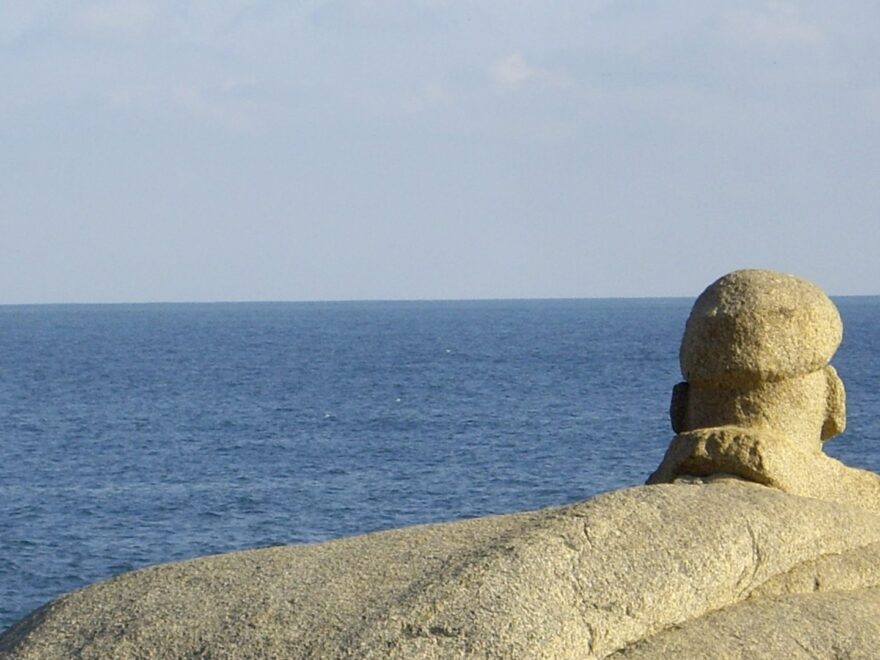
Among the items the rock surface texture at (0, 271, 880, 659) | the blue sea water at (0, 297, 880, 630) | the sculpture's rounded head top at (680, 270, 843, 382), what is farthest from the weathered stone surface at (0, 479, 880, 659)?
the blue sea water at (0, 297, 880, 630)

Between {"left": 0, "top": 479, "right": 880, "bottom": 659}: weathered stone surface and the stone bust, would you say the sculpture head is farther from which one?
{"left": 0, "top": 479, "right": 880, "bottom": 659}: weathered stone surface

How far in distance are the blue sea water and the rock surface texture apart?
15.5 metres

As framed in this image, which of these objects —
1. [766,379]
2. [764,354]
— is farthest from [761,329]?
[766,379]

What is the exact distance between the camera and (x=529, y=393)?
63.6 m

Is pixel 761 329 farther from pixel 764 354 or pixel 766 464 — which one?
pixel 766 464

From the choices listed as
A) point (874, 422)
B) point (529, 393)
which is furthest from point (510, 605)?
point (529, 393)

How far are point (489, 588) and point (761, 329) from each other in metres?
4.56

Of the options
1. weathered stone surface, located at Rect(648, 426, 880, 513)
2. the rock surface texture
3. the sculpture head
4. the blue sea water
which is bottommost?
→ the blue sea water

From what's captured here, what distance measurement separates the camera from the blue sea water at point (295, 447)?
3008 centimetres

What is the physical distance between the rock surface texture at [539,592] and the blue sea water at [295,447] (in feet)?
50.8

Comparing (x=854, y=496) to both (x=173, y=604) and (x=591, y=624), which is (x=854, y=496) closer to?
(x=591, y=624)

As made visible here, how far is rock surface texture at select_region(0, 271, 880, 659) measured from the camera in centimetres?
732

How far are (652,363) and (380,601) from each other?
76289 millimetres

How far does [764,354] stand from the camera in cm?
1124
